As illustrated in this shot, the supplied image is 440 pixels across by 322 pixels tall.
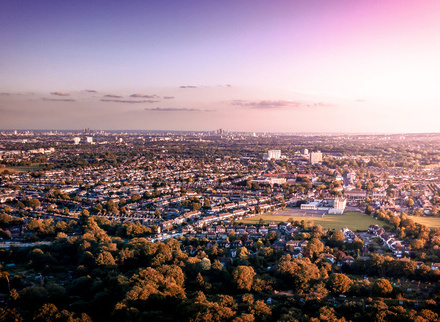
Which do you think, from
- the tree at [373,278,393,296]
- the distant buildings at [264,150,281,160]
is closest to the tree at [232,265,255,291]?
the tree at [373,278,393,296]

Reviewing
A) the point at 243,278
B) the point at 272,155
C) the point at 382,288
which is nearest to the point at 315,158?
the point at 272,155

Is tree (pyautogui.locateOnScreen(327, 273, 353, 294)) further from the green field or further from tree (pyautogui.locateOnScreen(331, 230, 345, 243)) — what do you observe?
the green field

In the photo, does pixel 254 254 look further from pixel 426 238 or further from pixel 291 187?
pixel 291 187

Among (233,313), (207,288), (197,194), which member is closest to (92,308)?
(207,288)

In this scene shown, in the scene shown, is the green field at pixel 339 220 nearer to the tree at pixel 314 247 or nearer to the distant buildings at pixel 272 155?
the tree at pixel 314 247

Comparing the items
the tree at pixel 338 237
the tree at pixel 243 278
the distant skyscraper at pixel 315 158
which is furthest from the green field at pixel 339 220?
the distant skyscraper at pixel 315 158

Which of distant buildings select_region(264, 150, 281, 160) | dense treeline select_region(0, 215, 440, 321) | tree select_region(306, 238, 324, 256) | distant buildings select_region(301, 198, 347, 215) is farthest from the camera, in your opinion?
distant buildings select_region(264, 150, 281, 160)
